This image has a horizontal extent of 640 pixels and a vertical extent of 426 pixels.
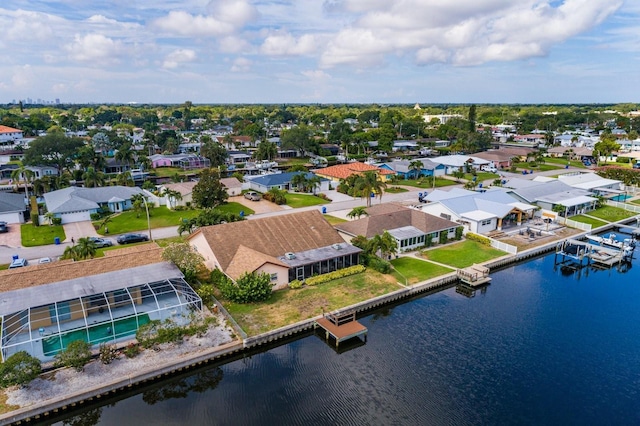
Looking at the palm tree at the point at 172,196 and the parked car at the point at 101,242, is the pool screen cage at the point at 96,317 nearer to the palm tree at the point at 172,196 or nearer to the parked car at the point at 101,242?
the parked car at the point at 101,242

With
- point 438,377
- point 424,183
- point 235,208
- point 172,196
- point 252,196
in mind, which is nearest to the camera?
point 438,377

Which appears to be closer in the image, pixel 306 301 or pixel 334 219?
pixel 306 301

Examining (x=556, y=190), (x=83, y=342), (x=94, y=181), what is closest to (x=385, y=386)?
(x=83, y=342)

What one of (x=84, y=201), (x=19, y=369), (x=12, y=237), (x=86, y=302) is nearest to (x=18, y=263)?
(x=12, y=237)

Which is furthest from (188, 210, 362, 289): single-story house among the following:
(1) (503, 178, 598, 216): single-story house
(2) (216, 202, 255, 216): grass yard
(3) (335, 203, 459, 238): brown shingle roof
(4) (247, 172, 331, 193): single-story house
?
(1) (503, 178, 598, 216): single-story house

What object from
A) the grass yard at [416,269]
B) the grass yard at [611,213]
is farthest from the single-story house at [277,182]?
the grass yard at [611,213]

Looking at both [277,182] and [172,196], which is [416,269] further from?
[277,182]

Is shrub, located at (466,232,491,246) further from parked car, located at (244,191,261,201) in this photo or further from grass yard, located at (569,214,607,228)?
parked car, located at (244,191,261,201)
